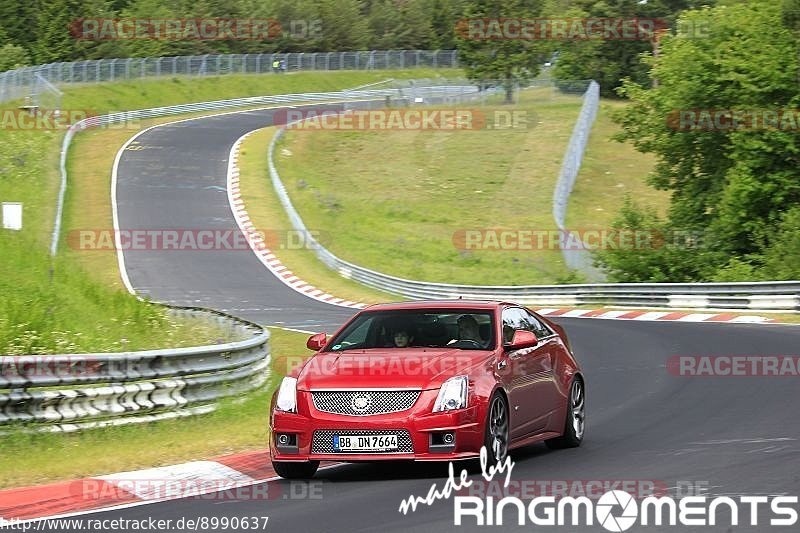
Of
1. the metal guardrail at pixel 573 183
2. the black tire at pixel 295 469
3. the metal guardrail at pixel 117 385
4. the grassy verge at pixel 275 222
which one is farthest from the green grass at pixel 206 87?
the black tire at pixel 295 469

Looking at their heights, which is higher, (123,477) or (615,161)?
(123,477)

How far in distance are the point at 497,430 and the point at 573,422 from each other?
6.33 feet

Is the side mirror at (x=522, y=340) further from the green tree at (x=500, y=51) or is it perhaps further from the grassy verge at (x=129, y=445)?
the green tree at (x=500, y=51)

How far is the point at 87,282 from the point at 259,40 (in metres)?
93.3

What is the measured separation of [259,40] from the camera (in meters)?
113

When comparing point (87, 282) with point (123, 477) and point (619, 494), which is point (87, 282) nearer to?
point (123, 477)

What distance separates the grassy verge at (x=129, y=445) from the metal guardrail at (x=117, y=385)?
0.48 feet

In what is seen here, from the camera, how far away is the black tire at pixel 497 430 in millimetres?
10500

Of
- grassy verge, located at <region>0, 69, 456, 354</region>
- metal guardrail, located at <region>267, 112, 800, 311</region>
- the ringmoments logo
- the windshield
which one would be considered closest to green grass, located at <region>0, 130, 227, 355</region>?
grassy verge, located at <region>0, 69, 456, 354</region>

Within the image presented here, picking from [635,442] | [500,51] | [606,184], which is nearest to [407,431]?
[635,442]

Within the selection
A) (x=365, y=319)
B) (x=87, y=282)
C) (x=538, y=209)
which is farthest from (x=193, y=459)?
(x=538, y=209)

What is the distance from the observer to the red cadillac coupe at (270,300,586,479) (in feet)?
33.8

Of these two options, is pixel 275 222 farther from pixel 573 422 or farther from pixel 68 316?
pixel 573 422

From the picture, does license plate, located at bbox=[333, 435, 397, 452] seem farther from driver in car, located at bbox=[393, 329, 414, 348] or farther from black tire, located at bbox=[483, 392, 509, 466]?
driver in car, located at bbox=[393, 329, 414, 348]
